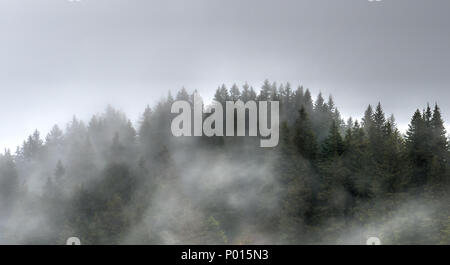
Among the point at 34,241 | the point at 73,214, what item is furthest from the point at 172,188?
the point at 34,241

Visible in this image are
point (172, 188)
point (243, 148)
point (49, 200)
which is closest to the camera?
point (49, 200)

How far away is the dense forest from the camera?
139 ft

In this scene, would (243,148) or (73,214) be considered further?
(243,148)

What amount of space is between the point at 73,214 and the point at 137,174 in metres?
Answer: 9.11

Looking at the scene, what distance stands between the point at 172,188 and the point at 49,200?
48.1 feet

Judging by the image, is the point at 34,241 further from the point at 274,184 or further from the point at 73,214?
the point at 274,184

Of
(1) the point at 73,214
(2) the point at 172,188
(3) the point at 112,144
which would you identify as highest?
(3) the point at 112,144

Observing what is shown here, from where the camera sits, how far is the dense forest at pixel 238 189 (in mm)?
42219

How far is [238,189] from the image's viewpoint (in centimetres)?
5319

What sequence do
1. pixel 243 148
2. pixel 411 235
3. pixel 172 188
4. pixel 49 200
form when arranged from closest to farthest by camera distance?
pixel 411 235, pixel 49 200, pixel 172 188, pixel 243 148

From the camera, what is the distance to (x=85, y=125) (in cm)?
4653

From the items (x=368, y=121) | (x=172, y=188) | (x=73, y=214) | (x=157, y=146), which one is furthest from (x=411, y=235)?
(x=73, y=214)

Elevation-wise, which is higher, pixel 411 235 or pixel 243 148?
pixel 243 148

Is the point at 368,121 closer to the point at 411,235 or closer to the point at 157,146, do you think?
the point at 411,235
